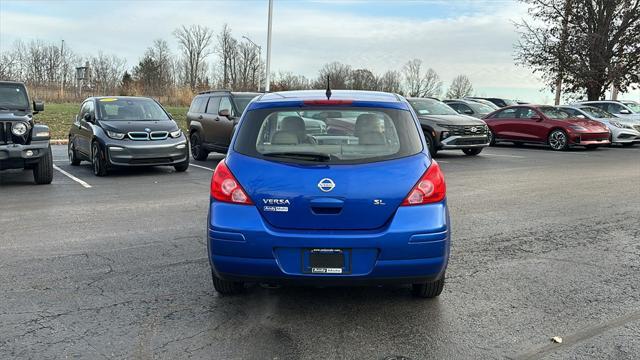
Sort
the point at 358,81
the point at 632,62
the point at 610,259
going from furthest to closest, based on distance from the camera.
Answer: the point at 358,81, the point at 632,62, the point at 610,259

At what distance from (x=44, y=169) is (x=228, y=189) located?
7588 mm

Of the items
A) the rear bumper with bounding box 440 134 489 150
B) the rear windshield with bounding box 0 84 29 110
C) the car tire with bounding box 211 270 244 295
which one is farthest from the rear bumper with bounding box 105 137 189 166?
the car tire with bounding box 211 270 244 295

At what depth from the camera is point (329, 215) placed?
3.73 meters

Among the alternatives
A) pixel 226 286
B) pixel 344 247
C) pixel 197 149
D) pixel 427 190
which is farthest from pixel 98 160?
pixel 427 190

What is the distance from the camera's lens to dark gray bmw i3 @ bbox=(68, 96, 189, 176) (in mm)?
11250

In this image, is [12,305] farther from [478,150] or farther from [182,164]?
[478,150]

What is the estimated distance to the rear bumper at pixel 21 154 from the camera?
9453 millimetres

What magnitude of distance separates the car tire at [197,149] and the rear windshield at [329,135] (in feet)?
35.0

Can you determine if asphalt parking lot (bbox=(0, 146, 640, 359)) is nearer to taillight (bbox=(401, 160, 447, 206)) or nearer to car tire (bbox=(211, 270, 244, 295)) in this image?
car tire (bbox=(211, 270, 244, 295))

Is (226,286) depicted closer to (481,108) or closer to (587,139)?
(587,139)

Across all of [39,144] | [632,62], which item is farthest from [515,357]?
[632,62]

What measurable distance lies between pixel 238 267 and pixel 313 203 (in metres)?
0.68

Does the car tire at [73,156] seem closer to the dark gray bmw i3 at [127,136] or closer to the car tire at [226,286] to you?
the dark gray bmw i3 at [127,136]

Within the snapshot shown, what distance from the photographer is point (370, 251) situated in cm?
370
